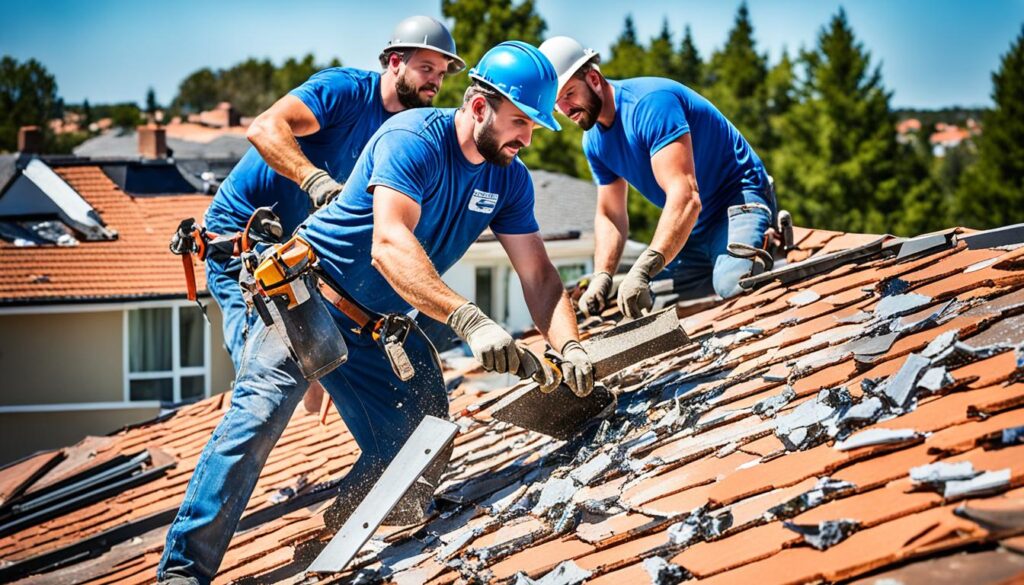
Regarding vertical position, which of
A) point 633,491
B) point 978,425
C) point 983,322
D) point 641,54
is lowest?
point 633,491

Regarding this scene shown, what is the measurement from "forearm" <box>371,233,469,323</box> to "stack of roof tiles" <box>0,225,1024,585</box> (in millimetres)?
733

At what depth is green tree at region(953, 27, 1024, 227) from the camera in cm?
3325

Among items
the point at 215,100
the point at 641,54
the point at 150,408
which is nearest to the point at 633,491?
the point at 150,408

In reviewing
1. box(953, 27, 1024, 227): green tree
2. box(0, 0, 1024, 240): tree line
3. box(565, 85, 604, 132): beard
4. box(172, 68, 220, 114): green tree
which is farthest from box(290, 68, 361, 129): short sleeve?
box(172, 68, 220, 114): green tree

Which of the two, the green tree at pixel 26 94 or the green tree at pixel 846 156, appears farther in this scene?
the green tree at pixel 26 94

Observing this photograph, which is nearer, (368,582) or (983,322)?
(983,322)

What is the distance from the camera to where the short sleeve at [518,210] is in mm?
4285

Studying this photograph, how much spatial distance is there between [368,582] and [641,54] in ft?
150

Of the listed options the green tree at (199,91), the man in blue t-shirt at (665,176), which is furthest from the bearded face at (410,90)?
the green tree at (199,91)

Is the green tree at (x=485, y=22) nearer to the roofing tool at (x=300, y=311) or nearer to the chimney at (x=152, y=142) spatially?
the chimney at (x=152, y=142)

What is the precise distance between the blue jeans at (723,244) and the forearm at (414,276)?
2094 millimetres

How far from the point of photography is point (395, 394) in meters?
4.36

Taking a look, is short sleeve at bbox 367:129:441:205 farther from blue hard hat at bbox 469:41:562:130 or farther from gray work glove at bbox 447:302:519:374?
gray work glove at bbox 447:302:519:374

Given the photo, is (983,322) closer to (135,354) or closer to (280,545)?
(280,545)
